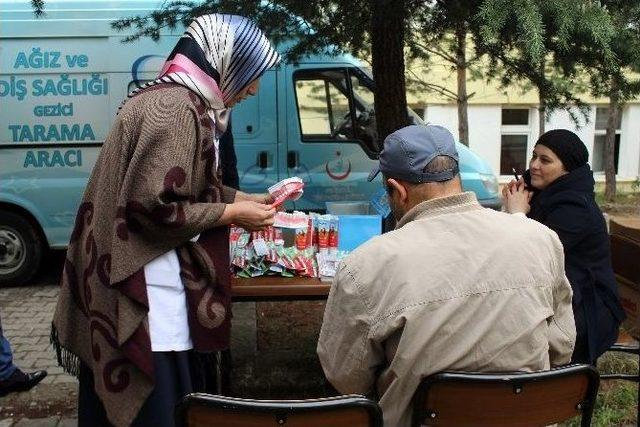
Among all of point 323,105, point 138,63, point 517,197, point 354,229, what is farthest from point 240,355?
point 138,63

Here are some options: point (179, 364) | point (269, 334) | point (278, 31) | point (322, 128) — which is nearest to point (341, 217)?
point (179, 364)

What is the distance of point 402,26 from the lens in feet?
13.8

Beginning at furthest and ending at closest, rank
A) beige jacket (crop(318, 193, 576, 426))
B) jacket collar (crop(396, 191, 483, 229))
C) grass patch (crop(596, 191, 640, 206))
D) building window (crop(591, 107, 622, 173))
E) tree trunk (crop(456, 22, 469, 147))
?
building window (crop(591, 107, 622, 173)) < grass patch (crop(596, 191, 640, 206)) < tree trunk (crop(456, 22, 469, 147)) < jacket collar (crop(396, 191, 483, 229)) < beige jacket (crop(318, 193, 576, 426))

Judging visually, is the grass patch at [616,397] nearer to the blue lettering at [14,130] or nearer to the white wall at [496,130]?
the blue lettering at [14,130]

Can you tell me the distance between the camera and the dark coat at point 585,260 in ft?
9.02

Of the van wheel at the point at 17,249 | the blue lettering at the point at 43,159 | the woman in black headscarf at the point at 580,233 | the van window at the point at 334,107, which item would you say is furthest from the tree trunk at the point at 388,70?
the van wheel at the point at 17,249

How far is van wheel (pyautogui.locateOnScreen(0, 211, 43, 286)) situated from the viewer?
254 inches

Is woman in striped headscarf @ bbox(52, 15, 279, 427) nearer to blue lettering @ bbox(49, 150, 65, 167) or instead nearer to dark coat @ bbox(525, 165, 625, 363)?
dark coat @ bbox(525, 165, 625, 363)

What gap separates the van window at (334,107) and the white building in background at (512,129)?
638 cm

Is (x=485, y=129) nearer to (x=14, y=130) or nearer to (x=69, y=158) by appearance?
(x=69, y=158)

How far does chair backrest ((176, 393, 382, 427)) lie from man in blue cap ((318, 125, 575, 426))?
0.56 ft

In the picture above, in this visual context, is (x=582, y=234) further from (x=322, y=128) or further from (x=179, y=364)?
(x=322, y=128)

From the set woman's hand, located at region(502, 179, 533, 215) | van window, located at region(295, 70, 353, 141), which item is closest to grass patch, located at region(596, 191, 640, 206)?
van window, located at region(295, 70, 353, 141)

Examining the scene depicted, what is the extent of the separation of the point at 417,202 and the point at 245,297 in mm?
1271
